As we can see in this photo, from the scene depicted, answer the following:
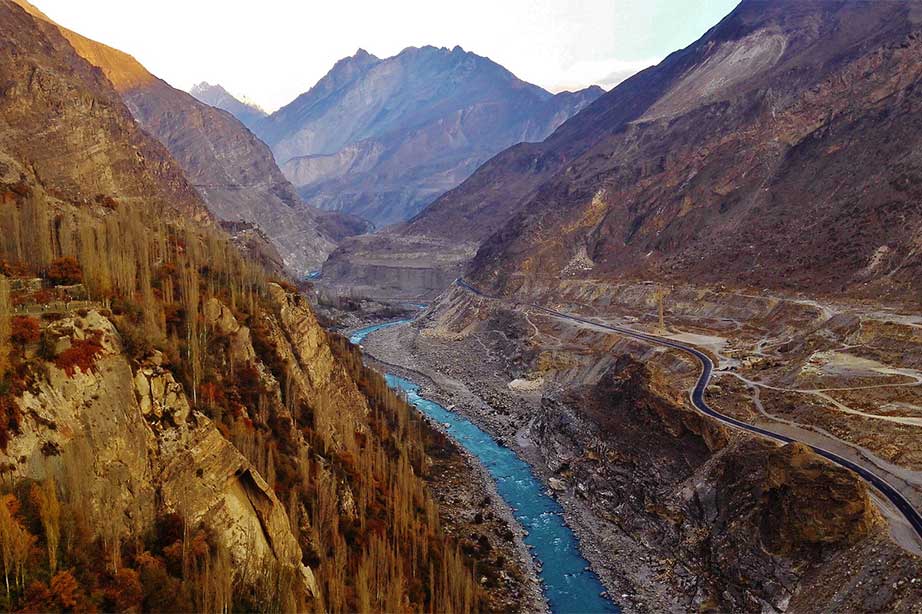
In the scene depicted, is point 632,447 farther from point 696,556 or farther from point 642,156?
point 642,156

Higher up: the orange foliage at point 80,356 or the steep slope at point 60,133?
the steep slope at point 60,133

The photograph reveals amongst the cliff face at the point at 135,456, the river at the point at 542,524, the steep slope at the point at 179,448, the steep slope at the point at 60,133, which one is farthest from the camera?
the steep slope at the point at 60,133

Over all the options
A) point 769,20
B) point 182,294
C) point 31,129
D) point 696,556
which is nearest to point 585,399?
point 696,556

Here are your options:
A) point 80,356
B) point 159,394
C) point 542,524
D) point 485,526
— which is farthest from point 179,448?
point 542,524

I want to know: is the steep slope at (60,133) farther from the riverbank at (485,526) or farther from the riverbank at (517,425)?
the riverbank at (485,526)

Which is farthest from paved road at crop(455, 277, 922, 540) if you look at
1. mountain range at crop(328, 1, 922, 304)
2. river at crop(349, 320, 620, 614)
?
mountain range at crop(328, 1, 922, 304)

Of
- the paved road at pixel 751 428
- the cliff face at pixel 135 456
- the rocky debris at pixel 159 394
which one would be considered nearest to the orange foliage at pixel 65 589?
the cliff face at pixel 135 456

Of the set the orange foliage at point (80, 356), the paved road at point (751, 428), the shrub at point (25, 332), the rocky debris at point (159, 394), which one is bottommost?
the paved road at point (751, 428)

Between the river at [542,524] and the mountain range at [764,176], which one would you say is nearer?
the river at [542,524]
